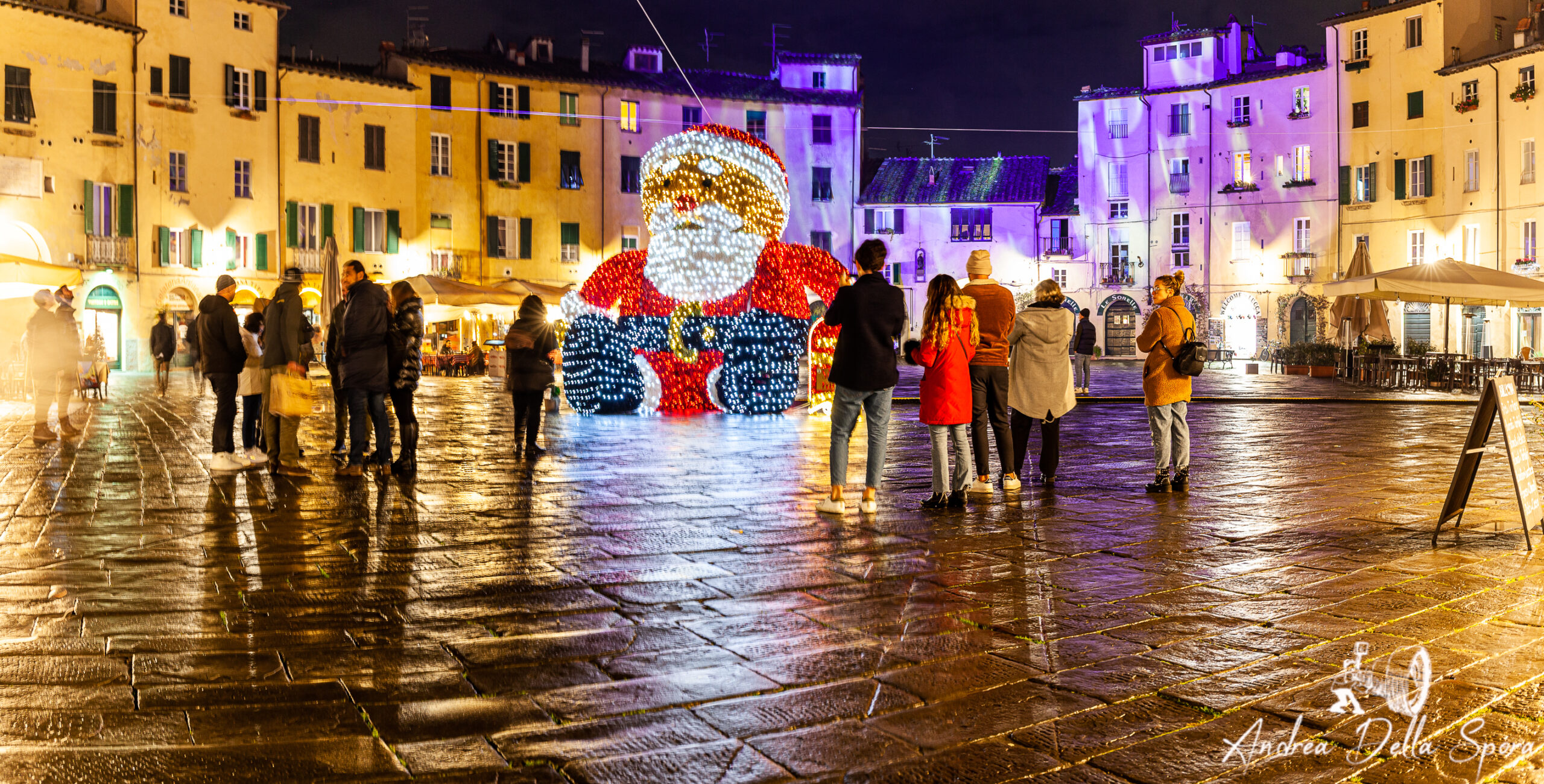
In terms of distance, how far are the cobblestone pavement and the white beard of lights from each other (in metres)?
6.15

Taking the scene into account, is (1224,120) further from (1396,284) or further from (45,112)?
(45,112)

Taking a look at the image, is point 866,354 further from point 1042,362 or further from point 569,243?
point 569,243

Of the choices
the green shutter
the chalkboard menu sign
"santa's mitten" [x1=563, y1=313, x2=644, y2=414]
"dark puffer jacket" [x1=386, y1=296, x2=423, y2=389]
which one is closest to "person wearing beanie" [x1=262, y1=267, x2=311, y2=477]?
"dark puffer jacket" [x1=386, y1=296, x2=423, y2=389]

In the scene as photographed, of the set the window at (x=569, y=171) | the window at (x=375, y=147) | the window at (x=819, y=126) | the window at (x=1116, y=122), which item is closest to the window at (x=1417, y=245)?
the window at (x=1116, y=122)

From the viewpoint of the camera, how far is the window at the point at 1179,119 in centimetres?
4762

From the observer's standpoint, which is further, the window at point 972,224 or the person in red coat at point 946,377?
the window at point 972,224

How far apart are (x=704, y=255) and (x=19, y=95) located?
25.4 meters

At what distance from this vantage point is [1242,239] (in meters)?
46.2

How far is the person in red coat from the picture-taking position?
7090mm

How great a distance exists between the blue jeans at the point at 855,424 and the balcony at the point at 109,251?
31243 millimetres

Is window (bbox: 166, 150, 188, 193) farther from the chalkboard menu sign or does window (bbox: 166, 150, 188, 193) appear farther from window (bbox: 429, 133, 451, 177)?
the chalkboard menu sign

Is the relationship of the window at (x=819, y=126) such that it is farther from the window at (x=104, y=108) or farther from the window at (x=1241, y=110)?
the window at (x=104, y=108)

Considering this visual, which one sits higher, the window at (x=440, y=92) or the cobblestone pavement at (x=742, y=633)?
the window at (x=440, y=92)

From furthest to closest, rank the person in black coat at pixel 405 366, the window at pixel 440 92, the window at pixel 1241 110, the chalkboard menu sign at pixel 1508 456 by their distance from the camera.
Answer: the window at pixel 1241 110 → the window at pixel 440 92 → the person in black coat at pixel 405 366 → the chalkboard menu sign at pixel 1508 456
